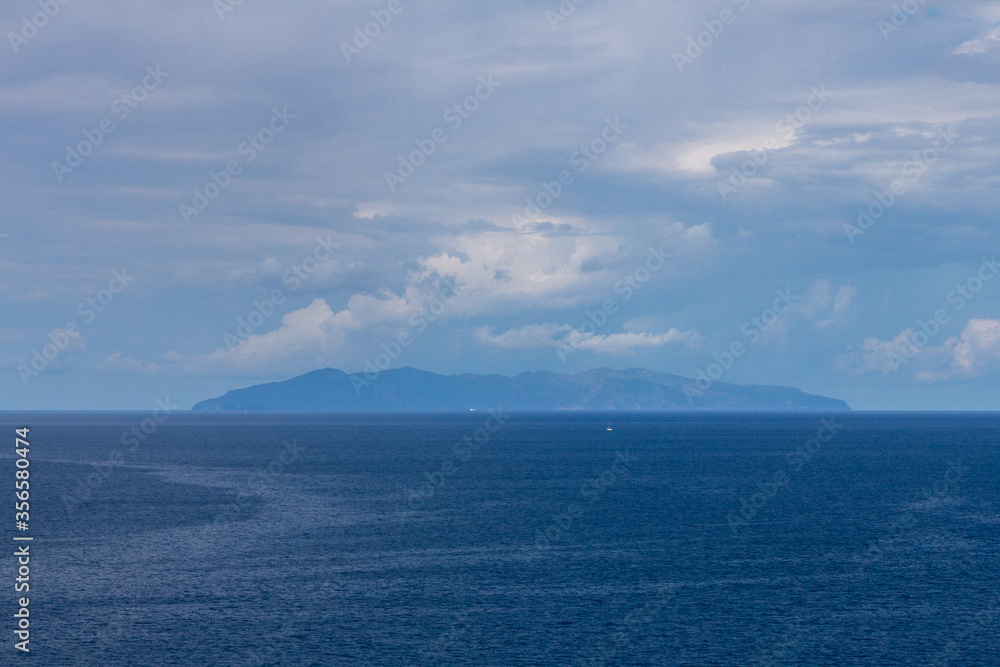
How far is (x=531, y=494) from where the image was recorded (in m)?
154

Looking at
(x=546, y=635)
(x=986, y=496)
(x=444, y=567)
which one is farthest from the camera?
(x=986, y=496)

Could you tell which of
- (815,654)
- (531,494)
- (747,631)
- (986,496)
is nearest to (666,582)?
(747,631)

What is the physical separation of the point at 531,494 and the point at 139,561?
73.4m

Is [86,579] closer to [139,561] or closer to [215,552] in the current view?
[139,561]

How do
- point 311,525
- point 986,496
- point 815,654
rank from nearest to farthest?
1. point 815,654
2. point 311,525
3. point 986,496

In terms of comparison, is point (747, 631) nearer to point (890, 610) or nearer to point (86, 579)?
point (890, 610)

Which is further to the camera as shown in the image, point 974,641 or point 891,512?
point 891,512

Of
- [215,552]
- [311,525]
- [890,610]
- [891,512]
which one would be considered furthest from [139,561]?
[891,512]

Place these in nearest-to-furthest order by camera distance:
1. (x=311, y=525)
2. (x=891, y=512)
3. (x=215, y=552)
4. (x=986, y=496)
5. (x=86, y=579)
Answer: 1. (x=86, y=579)
2. (x=215, y=552)
3. (x=311, y=525)
4. (x=891, y=512)
5. (x=986, y=496)

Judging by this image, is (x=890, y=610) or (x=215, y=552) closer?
(x=890, y=610)

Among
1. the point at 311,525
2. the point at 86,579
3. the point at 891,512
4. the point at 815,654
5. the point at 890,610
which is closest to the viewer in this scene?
the point at 815,654

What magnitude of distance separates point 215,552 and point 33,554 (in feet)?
58.8

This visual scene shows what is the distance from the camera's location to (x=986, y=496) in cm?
15038

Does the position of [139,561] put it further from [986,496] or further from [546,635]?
[986,496]
